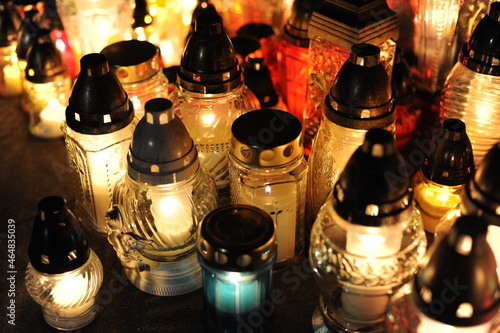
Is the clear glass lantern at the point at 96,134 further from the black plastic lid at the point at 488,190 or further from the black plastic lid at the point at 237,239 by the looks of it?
the black plastic lid at the point at 488,190

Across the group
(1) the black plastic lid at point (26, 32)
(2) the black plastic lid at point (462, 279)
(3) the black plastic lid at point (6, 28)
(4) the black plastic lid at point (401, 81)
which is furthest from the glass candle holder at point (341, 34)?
(3) the black plastic lid at point (6, 28)

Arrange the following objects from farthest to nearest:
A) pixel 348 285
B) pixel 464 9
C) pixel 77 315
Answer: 1. pixel 464 9
2. pixel 77 315
3. pixel 348 285

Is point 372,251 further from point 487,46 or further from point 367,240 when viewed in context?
point 487,46

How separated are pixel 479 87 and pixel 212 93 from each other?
0.45 m

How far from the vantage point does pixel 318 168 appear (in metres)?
1.01

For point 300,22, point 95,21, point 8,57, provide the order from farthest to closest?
1. point 8,57
2. point 95,21
3. point 300,22

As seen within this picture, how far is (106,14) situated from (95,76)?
0.42 meters

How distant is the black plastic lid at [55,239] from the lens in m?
0.83

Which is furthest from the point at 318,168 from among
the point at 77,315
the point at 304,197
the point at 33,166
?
the point at 33,166

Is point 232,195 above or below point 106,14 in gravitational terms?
below

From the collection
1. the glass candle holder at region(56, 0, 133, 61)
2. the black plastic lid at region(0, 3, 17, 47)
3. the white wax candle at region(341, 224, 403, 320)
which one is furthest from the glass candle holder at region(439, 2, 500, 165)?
the black plastic lid at region(0, 3, 17, 47)

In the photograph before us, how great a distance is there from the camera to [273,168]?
2.94 feet

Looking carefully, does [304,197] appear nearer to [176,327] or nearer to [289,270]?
[289,270]

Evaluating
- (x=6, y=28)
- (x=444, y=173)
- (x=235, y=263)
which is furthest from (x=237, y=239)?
(x=6, y=28)
